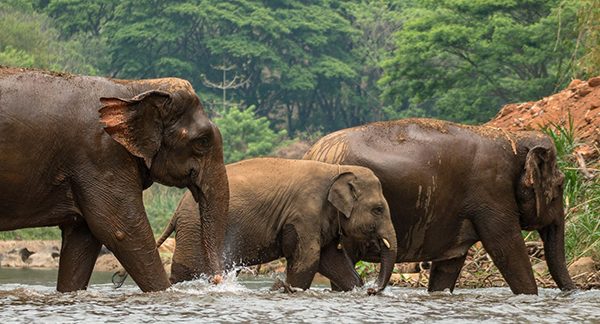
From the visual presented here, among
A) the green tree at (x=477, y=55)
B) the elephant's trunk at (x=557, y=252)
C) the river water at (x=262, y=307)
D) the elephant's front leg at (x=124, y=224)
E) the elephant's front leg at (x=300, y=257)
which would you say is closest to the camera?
the river water at (x=262, y=307)

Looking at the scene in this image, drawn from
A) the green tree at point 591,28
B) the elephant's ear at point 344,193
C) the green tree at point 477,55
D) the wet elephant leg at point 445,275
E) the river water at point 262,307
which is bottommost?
the river water at point 262,307

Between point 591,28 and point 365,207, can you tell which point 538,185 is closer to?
point 365,207

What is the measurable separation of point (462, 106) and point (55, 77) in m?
34.5

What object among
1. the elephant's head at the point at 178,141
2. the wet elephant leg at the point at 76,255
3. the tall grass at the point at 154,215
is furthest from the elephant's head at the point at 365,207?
the tall grass at the point at 154,215

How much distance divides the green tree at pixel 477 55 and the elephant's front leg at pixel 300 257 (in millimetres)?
30593

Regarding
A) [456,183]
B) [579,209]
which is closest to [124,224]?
[456,183]

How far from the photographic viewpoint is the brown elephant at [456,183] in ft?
38.1

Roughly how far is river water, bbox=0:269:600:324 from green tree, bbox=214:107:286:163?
3539 cm

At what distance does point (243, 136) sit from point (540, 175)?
1404 inches

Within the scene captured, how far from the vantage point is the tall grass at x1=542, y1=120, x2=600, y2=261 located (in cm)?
1470

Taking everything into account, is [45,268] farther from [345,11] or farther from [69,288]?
[345,11]

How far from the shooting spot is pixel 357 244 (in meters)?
11.6

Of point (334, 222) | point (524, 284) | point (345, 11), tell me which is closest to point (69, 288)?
point (334, 222)

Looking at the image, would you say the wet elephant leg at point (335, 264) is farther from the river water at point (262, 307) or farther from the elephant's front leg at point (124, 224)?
the elephant's front leg at point (124, 224)
